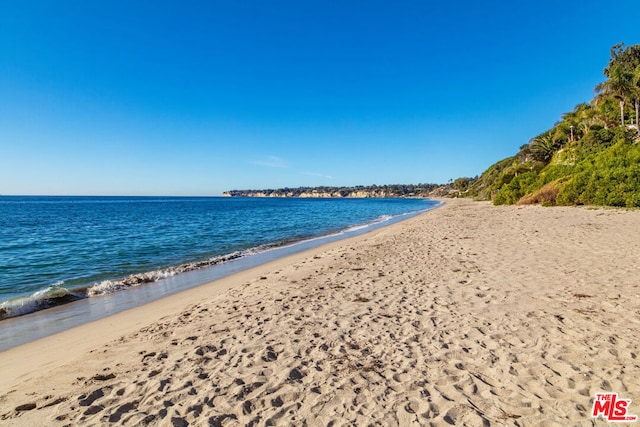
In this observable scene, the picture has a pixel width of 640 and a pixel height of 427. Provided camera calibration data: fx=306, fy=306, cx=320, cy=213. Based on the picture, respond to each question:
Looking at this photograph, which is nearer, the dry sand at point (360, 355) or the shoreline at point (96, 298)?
the dry sand at point (360, 355)

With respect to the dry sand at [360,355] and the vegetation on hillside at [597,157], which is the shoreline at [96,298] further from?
the vegetation on hillside at [597,157]

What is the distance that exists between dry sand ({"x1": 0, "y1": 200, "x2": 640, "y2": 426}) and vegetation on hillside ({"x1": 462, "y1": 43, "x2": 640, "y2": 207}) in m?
18.5

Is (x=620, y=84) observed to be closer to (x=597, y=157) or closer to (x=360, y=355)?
(x=597, y=157)

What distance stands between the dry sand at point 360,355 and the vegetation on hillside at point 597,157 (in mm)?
18549

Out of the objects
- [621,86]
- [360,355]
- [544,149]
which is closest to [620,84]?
[621,86]

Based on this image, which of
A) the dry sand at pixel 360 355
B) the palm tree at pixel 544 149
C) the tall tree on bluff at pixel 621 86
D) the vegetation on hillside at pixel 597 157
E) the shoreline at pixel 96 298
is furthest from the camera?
the palm tree at pixel 544 149

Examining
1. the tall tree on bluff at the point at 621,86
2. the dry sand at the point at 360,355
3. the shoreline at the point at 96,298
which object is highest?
the tall tree on bluff at the point at 621,86

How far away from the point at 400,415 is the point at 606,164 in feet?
109

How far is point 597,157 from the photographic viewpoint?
29859 millimetres

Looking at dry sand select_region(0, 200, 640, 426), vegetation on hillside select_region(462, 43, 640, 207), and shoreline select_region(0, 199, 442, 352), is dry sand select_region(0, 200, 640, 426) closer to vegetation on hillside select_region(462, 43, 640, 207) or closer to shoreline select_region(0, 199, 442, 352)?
shoreline select_region(0, 199, 442, 352)

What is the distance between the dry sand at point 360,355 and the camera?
369 centimetres

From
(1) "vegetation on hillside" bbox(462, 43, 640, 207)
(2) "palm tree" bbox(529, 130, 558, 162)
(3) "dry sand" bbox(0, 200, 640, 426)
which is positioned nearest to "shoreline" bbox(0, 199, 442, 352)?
(3) "dry sand" bbox(0, 200, 640, 426)

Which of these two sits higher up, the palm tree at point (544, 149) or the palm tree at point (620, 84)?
the palm tree at point (620, 84)

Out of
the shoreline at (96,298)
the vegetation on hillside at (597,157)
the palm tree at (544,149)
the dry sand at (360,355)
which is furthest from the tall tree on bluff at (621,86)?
the shoreline at (96,298)
